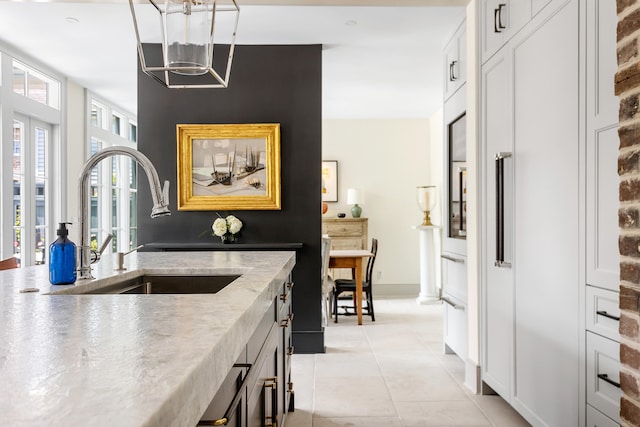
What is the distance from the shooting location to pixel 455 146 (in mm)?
4168

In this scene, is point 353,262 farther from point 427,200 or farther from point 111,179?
point 111,179

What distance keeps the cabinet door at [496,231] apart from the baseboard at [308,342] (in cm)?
154

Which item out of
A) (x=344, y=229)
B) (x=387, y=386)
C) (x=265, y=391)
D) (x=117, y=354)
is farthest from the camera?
(x=344, y=229)

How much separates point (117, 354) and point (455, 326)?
352cm

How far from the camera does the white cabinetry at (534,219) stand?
2.10 m

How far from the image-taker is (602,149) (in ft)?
6.09

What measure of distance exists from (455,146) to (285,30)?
1590 millimetres

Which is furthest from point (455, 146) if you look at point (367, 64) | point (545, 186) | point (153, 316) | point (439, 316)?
point (153, 316)

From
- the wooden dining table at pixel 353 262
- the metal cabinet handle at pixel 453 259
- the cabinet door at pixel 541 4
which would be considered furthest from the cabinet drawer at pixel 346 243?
the cabinet door at pixel 541 4

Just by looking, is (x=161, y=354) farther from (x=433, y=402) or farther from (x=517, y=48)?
(x=433, y=402)

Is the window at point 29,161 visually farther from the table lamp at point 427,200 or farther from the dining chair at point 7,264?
the table lamp at point 427,200

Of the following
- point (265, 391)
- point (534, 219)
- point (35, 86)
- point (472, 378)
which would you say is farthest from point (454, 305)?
point (35, 86)

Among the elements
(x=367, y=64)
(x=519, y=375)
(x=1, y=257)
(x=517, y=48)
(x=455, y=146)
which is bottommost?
(x=519, y=375)

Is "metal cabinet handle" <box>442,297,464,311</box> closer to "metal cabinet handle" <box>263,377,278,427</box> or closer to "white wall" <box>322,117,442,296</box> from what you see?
"metal cabinet handle" <box>263,377,278,427</box>
